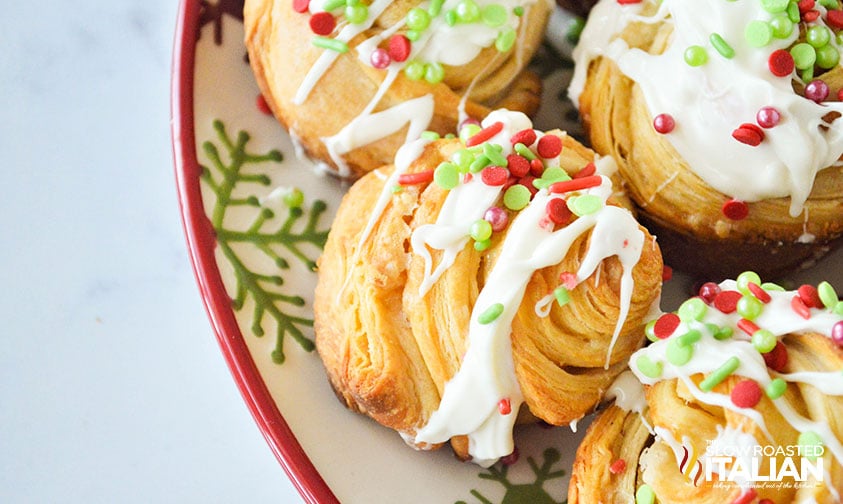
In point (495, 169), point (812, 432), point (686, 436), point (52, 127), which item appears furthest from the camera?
point (52, 127)

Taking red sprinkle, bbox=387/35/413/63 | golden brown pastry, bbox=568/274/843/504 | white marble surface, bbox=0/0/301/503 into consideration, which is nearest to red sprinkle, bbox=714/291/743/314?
golden brown pastry, bbox=568/274/843/504

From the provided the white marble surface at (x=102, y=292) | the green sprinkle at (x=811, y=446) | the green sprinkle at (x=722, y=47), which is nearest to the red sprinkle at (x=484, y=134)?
the green sprinkle at (x=722, y=47)

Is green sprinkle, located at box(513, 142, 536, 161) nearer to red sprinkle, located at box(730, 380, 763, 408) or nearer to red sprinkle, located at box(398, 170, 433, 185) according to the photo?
red sprinkle, located at box(398, 170, 433, 185)

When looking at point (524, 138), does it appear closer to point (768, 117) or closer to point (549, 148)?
point (549, 148)

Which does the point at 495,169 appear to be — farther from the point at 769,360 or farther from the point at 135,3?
the point at 135,3

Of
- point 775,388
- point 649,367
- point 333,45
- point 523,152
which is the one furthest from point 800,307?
point 333,45

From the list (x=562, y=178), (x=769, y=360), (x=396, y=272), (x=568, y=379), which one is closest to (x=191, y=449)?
(x=396, y=272)

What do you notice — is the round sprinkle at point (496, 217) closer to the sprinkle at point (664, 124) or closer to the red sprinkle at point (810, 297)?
the sprinkle at point (664, 124)
